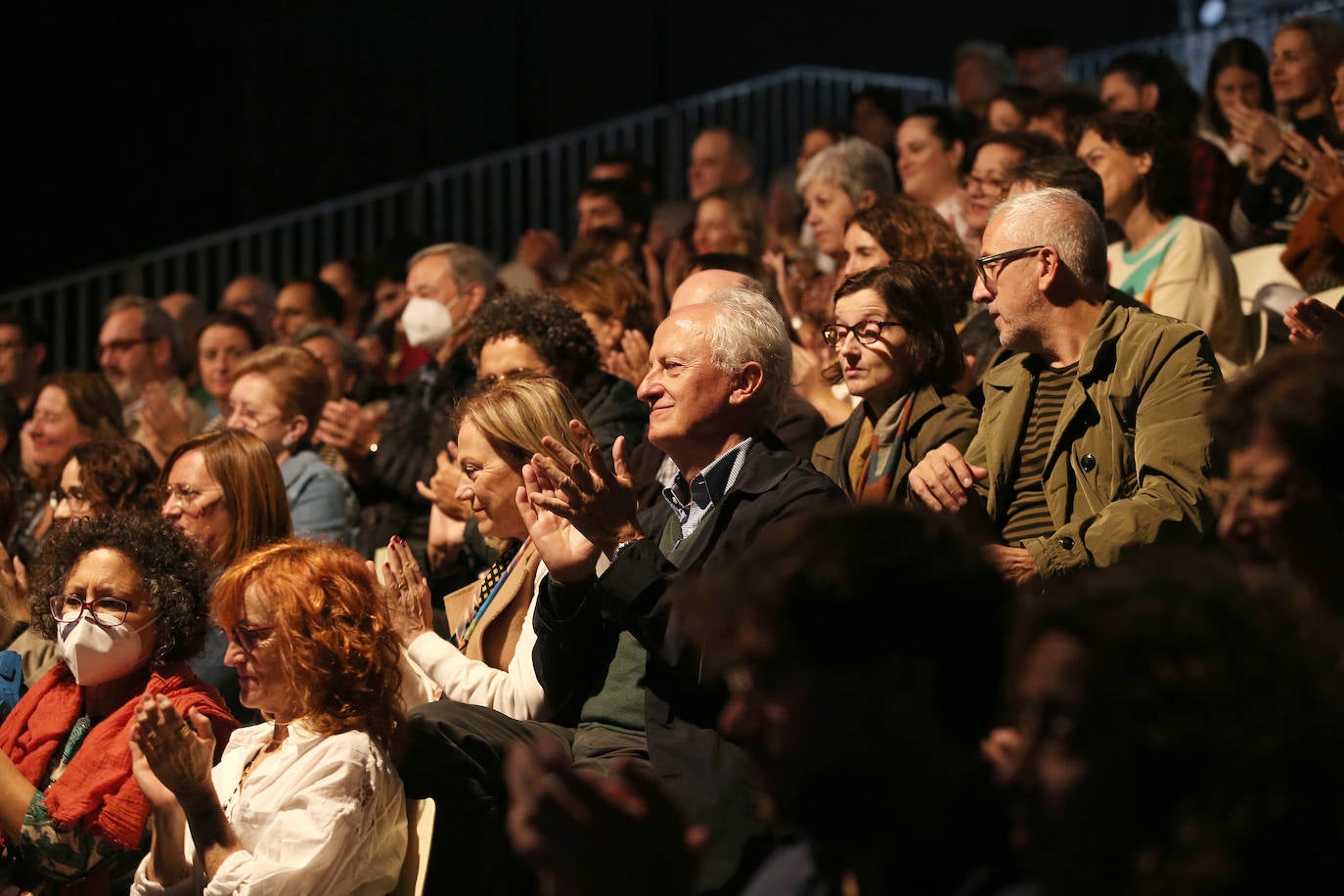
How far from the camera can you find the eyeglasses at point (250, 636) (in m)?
3.54

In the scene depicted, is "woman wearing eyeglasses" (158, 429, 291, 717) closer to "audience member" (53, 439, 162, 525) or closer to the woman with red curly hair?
"audience member" (53, 439, 162, 525)

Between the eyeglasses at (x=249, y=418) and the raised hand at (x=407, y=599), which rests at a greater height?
the raised hand at (x=407, y=599)

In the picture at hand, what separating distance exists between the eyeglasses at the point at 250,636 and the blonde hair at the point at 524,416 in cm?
74

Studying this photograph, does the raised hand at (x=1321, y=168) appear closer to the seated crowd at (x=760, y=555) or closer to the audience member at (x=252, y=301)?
the seated crowd at (x=760, y=555)

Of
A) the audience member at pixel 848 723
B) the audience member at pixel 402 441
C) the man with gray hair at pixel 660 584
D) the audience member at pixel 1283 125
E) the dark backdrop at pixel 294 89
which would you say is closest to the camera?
the audience member at pixel 848 723

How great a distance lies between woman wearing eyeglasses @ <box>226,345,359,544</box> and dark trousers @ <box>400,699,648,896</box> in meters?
1.73

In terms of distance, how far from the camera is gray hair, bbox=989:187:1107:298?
12.4 ft

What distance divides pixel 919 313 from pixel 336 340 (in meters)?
3.28

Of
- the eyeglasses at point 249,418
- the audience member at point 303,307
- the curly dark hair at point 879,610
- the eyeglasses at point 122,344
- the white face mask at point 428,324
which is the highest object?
the curly dark hair at point 879,610

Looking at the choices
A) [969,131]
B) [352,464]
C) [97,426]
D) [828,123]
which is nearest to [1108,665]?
[352,464]

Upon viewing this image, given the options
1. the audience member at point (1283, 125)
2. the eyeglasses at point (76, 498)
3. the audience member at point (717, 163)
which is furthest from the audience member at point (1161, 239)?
the audience member at point (717, 163)

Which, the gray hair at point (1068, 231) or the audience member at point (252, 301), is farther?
the audience member at point (252, 301)

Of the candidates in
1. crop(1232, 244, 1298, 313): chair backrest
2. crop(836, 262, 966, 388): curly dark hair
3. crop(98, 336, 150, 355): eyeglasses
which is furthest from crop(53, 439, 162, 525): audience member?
crop(1232, 244, 1298, 313): chair backrest

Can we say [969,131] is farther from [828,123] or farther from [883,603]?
[883,603]
